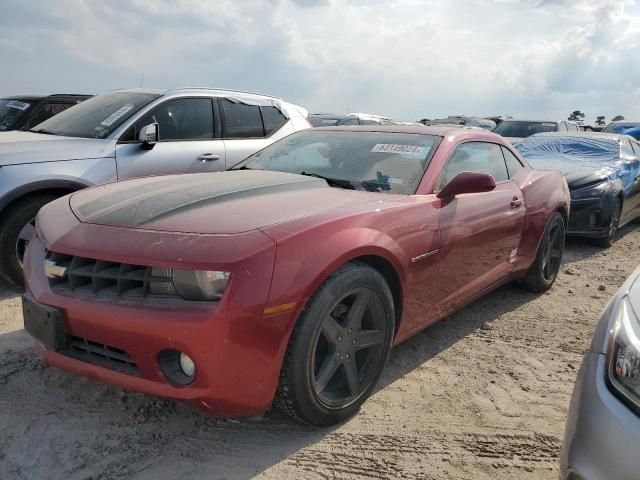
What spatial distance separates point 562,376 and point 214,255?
2.30 meters

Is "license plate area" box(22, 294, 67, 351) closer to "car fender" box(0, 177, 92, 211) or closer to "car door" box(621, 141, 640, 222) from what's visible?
"car fender" box(0, 177, 92, 211)

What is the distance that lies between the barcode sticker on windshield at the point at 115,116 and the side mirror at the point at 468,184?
3148 mm

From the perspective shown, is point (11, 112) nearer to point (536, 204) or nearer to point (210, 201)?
point (210, 201)

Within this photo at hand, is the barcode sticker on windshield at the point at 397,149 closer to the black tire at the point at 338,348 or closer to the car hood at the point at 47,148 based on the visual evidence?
the black tire at the point at 338,348

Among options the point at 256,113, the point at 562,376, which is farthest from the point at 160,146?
the point at 562,376

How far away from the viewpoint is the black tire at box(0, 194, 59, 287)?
4.04m

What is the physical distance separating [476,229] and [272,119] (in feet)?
11.0

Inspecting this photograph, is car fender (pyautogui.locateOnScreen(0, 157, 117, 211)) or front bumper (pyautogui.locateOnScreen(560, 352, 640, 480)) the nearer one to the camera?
front bumper (pyautogui.locateOnScreen(560, 352, 640, 480))

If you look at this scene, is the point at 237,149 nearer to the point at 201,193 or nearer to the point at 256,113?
the point at 256,113

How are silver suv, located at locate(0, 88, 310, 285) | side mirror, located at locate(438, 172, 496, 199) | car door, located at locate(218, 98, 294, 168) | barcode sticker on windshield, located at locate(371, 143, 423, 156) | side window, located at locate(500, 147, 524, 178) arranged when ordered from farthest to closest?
car door, located at locate(218, 98, 294, 168) → side window, located at locate(500, 147, 524, 178) → silver suv, located at locate(0, 88, 310, 285) → barcode sticker on windshield, located at locate(371, 143, 423, 156) → side mirror, located at locate(438, 172, 496, 199)

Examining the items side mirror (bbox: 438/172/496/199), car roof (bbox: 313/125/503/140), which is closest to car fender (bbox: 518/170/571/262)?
car roof (bbox: 313/125/503/140)

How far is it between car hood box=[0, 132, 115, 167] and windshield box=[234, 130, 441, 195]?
1499 mm

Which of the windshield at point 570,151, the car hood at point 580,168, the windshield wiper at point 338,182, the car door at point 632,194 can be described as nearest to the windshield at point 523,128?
the windshield at point 570,151

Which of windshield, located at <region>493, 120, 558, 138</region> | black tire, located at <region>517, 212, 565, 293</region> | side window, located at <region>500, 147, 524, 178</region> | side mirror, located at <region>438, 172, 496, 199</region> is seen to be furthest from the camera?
windshield, located at <region>493, 120, 558, 138</region>
